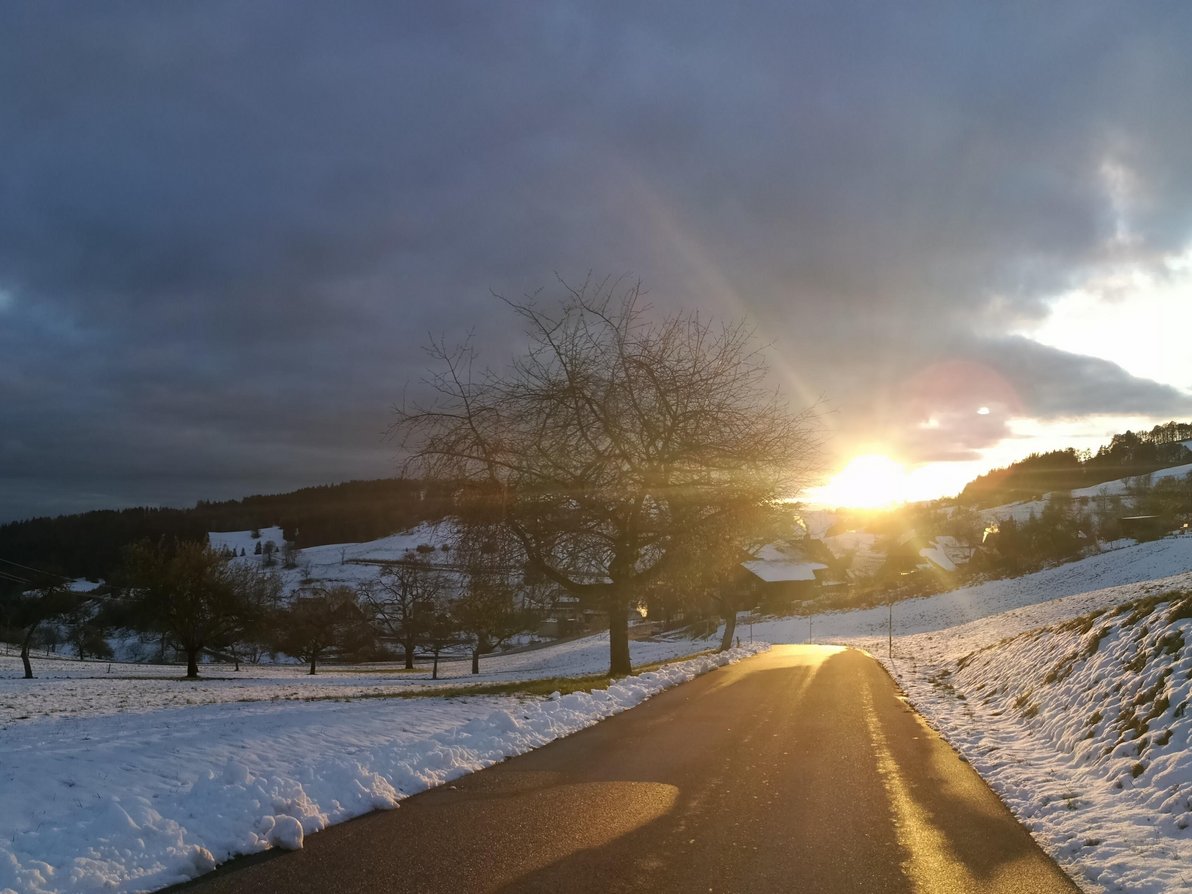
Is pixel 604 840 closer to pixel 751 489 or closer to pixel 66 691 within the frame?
pixel 751 489

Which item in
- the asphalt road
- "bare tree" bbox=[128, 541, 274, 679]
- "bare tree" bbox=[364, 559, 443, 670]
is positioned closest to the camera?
the asphalt road

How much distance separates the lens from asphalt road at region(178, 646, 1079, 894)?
17.0 ft

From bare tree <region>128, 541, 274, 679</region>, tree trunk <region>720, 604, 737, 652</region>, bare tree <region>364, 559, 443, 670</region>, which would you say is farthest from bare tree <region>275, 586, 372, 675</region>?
tree trunk <region>720, 604, 737, 652</region>

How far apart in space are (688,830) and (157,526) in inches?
4708

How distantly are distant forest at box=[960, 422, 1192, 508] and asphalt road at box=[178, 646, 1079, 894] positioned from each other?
163 meters

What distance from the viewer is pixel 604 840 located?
235 inches

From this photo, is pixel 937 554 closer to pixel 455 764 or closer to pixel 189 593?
pixel 189 593

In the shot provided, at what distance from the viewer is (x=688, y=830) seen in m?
6.27

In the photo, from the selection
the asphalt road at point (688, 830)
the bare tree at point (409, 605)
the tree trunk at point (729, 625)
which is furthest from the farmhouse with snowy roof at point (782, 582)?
the asphalt road at point (688, 830)

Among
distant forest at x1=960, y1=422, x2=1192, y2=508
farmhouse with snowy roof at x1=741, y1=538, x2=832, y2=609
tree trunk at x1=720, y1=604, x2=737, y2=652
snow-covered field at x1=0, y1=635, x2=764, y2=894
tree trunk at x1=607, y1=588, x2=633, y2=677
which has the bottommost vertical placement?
farmhouse with snowy roof at x1=741, y1=538, x2=832, y2=609

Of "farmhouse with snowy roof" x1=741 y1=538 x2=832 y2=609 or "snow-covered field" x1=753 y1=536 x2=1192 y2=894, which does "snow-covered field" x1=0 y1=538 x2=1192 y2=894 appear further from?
"farmhouse with snowy roof" x1=741 y1=538 x2=832 y2=609

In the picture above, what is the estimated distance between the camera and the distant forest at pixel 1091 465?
154m

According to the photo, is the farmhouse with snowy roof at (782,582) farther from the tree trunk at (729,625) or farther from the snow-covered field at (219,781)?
the snow-covered field at (219,781)

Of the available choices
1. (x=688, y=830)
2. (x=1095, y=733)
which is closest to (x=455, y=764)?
(x=688, y=830)
